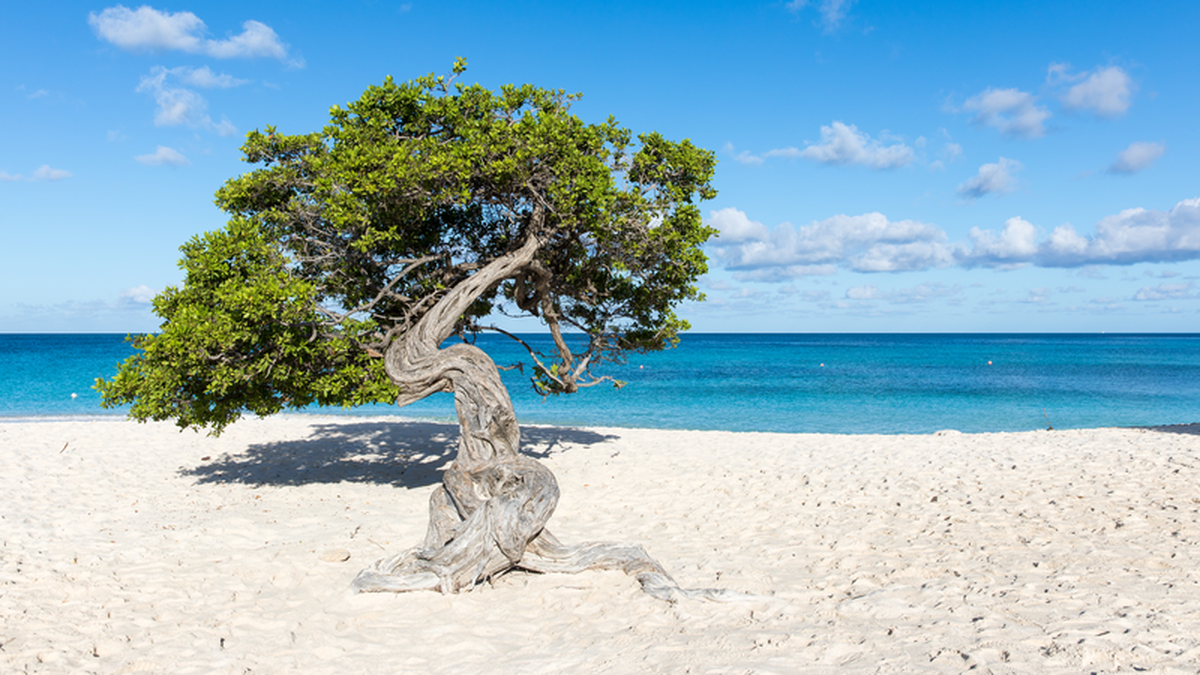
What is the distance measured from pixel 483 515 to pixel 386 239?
4453 mm

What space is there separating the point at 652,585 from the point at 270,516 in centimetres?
657

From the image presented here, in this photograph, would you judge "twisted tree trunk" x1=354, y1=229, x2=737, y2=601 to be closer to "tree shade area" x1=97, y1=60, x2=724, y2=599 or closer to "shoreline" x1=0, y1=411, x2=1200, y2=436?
"tree shade area" x1=97, y1=60, x2=724, y2=599

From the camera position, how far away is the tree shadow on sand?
1277 cm

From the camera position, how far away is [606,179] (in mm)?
9188

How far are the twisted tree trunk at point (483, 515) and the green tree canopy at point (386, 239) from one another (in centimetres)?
115

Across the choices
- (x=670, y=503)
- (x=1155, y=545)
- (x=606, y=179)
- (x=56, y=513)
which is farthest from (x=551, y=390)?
(x=1155, y=545)

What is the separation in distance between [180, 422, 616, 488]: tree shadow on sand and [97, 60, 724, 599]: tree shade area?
350 cm

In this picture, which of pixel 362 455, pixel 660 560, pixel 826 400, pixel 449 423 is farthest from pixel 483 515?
pixel 826 400

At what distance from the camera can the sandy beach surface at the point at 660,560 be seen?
5.05 meters

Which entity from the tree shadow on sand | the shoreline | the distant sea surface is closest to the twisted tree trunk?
the tree shadow on sand

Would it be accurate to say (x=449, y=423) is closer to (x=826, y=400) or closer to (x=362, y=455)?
(x=362, y=455)

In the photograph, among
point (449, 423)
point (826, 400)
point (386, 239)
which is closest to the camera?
point (386, 239)

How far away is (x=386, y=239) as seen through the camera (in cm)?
930

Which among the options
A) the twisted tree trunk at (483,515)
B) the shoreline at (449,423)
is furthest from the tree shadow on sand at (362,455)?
the twisted tree trunk at (483,515)
